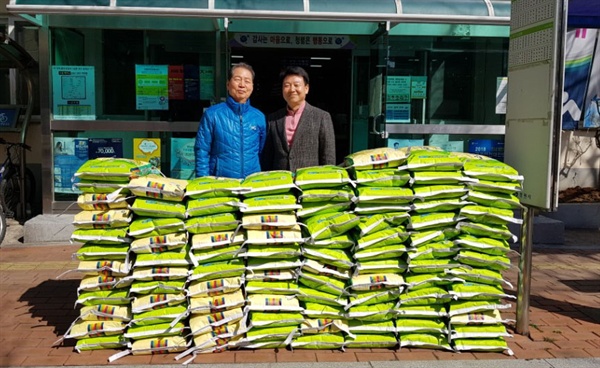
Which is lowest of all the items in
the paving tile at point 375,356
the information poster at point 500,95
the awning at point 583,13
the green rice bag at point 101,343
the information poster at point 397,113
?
the paving tile at point 375,356

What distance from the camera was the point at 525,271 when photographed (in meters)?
4.79

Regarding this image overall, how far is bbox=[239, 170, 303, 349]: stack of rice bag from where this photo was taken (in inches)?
169

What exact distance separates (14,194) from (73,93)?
6.27 ft

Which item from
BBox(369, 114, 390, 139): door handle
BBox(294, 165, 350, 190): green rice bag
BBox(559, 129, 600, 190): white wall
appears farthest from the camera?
BBox(559, 129, 600, 190): white wall

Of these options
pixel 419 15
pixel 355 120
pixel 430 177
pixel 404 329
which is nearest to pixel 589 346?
pixel 404 329

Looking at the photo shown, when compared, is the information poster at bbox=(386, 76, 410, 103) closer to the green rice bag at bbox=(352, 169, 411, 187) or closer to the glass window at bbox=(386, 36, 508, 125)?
the glass window at bbox=(386, 36, 508, 125)

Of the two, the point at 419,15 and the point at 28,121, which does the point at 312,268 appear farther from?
the point at 28,121

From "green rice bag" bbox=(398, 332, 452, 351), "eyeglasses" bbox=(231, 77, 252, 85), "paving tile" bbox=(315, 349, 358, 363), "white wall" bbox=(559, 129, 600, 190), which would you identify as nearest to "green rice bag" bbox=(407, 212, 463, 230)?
"green rice bag" bbox=(398, 332, 452, 351)

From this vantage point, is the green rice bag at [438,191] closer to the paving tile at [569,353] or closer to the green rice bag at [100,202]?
the paving tile at [569,353]

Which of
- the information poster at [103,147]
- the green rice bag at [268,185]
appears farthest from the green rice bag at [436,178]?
the information poster at [103,147]

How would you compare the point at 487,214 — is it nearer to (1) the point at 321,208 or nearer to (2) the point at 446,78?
(1) the point at 321,208

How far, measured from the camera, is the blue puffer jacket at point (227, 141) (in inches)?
202

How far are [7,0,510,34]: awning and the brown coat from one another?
2.95m

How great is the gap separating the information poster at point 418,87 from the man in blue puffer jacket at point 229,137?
14.9ft
